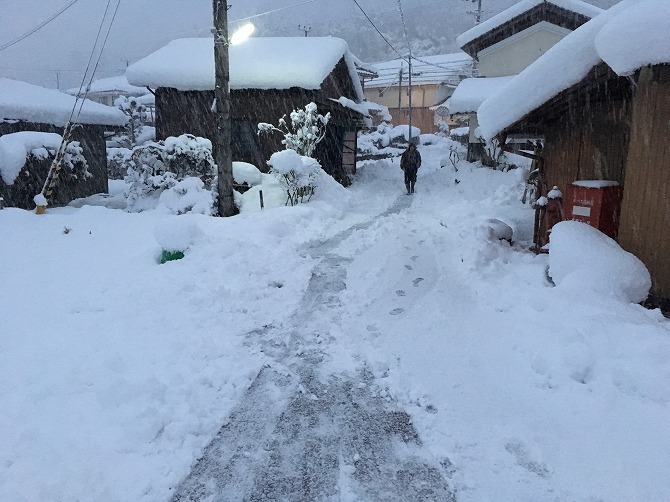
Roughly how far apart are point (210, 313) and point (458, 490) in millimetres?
3425

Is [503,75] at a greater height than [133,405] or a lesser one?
greater

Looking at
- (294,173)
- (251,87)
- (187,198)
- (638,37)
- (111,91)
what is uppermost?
(111,91)

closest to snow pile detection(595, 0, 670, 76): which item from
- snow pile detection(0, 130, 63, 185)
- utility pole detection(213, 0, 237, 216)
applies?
utility pole detection(213, 0, 237, 216)

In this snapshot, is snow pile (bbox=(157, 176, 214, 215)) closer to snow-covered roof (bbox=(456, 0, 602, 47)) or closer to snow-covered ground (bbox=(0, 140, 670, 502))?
snow-covered ground (bbox=(0, 140, 670, 502))

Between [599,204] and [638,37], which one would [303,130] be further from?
[638,37]

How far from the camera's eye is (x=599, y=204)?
6039mm

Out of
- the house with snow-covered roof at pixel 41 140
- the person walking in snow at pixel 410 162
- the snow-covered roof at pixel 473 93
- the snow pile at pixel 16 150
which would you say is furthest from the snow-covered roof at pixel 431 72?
the snow pile at pixel 16 150

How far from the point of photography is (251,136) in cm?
1725

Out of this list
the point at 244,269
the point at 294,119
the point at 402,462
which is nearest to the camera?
the point at 402,462

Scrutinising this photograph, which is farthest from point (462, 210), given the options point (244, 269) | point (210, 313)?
point (210, 313)

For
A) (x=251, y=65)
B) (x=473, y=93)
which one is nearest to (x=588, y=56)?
(x=251, y=65)

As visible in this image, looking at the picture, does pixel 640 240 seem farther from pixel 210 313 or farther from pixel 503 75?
pixel 503 75

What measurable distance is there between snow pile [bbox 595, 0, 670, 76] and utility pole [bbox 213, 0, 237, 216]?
23.5 ft

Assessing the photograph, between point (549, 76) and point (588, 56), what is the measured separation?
1.75 ft
